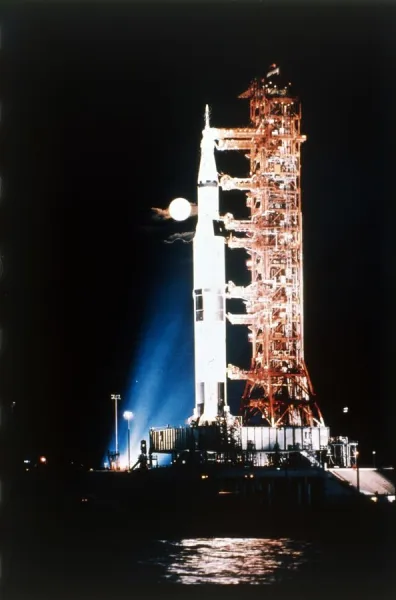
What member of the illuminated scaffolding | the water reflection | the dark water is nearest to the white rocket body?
the illuminated scaffolding

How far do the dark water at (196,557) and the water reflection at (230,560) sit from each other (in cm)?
3

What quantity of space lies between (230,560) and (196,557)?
4.63 ft

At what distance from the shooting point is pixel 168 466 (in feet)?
194

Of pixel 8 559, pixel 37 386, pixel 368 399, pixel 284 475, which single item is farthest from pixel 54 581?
pixel 37 386

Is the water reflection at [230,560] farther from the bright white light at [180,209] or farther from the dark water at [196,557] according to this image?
the bright white light at [180,209]

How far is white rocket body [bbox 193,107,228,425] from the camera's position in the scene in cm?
6169

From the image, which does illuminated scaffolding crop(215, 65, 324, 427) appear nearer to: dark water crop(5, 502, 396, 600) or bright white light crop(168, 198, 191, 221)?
bright white light crop(168, 198, 191, 221)

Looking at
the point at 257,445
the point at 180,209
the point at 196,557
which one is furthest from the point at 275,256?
the point at 196,557

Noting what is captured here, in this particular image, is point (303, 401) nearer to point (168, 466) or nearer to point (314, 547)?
point (168, 466)

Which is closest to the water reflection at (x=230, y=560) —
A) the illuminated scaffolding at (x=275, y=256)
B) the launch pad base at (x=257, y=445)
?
the launch pad base at (x=257, y=445)

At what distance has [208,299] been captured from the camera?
62.4m

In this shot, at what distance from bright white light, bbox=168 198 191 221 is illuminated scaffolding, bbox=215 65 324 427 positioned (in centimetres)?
314

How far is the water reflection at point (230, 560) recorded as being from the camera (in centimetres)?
3800

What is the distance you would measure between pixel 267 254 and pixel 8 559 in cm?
2378
